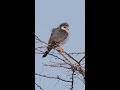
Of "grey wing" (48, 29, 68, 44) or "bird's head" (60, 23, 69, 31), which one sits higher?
"bird's head" (60, 23, 69, 31)

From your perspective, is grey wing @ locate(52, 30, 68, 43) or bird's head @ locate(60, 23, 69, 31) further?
bird's head @ locate(60, 23, 69, 31)

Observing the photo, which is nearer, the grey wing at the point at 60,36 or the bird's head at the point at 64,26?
the grey wing at the point at 60,36

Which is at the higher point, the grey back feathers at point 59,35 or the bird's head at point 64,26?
the bird's head at point 64,26

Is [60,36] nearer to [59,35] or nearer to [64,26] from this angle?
[59,35]

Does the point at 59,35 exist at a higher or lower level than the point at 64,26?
lower

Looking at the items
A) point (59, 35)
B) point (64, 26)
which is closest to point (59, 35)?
point (59, 35)

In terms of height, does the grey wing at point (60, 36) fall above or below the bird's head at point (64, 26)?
below

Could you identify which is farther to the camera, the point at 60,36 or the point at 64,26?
the point at 64,26

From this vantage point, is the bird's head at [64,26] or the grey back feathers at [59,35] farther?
the bird's head at [64,26]

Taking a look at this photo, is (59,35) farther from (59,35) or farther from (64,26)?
(64,26)

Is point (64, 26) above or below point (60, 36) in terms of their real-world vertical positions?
above
